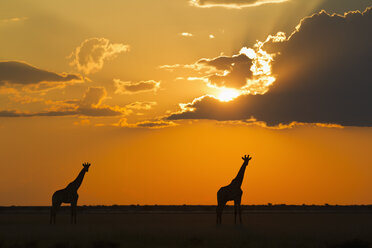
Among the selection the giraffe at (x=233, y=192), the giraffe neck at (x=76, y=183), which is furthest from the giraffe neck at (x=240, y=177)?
the giraffe neck at (x=76, y=183)

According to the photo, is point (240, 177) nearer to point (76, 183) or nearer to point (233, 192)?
point (233, 192)

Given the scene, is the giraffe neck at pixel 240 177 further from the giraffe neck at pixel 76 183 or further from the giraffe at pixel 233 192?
the giraffe neck at pixel 76 183

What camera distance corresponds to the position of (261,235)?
43.2 meters

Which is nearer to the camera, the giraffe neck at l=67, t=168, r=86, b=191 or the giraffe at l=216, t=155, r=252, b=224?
the giraffe at l=216, t=155, r=252, b=224

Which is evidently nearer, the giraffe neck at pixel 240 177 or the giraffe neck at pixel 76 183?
the giraffe neck at pixel 240 177

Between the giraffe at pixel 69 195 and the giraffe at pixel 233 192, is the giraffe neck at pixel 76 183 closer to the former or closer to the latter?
the giraffe at pixel 69 195

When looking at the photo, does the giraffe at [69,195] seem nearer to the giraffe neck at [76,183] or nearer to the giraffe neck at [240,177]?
the giraffe neck at [76,183]

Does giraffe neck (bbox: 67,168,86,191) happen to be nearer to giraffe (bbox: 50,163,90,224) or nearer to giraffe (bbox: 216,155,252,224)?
giraffe (bbox: 50,163,90,224)

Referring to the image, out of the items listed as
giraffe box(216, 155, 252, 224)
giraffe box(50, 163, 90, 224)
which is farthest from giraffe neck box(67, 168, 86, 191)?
giraffe box(216, 155, 252, 224)

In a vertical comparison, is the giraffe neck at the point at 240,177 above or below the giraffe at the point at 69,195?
above

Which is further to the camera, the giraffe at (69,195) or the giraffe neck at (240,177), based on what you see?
the giraffe at (69,195)

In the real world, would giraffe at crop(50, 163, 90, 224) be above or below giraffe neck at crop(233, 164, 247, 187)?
below

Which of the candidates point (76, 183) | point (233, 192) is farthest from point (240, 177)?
point (76, 183)

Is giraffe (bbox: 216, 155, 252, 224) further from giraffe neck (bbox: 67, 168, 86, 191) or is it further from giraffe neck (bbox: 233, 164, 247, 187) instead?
giraffe neck (bbox: 67, 168, 86, 191)
